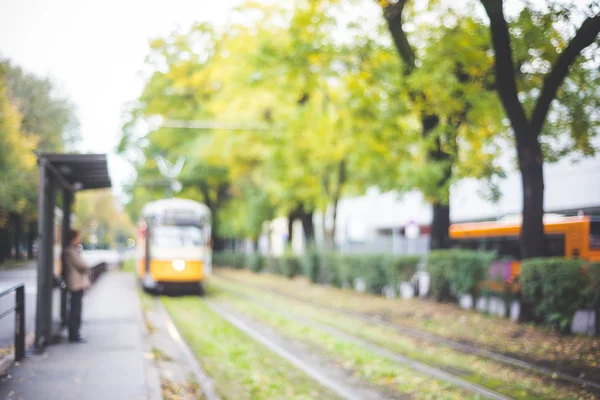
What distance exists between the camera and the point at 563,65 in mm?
9875

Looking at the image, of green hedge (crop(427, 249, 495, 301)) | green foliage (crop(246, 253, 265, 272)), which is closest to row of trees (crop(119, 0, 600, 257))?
green hedge (crop(427, 249, 495, 301))

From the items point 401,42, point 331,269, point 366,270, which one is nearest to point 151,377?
point 401,42

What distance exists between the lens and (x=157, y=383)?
7.02 metres

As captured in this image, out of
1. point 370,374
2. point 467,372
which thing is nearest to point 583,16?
point 467,372

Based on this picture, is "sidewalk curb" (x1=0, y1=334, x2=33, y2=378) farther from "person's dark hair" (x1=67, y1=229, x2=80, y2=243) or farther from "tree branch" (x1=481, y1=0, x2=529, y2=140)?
"tree branch" (x1=481, y1=0, x2=529, y2=140)

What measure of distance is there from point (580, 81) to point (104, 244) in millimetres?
26528

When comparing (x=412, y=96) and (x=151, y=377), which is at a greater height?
(x=412, y=96)

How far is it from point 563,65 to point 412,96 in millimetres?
4083

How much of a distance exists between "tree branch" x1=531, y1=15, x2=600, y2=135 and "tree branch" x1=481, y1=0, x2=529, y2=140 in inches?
10.4

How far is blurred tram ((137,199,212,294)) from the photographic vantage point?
790 inches

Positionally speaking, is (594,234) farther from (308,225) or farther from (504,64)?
(504,64)

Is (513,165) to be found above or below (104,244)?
above

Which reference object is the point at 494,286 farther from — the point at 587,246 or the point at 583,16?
the point at 587,246

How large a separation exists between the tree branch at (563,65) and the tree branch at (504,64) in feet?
0.86
